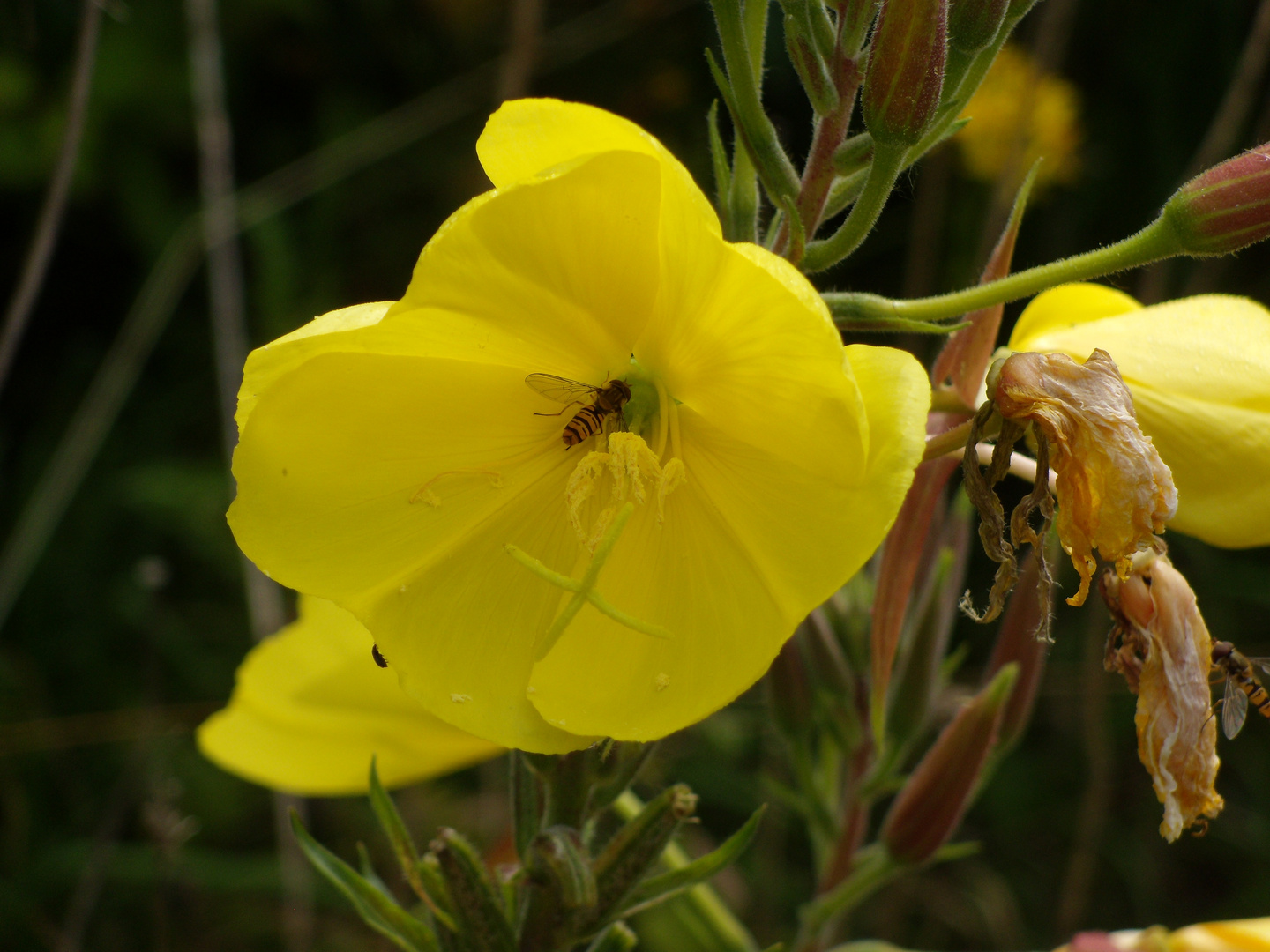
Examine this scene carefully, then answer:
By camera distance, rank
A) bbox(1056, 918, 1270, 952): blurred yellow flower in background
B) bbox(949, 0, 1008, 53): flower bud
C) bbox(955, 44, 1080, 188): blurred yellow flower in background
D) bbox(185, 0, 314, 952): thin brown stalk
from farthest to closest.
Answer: bbox(955, 44, 1080, 188): blurred yellow flower in background → bbox(185, 0, 314, 952): thin brown stalk → bbox(1056, 918, 1270, 952): blurred yellow flower in background → bbox(949, 0, 1008, 53): flower bud

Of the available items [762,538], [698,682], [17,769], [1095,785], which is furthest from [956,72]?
[17,769]

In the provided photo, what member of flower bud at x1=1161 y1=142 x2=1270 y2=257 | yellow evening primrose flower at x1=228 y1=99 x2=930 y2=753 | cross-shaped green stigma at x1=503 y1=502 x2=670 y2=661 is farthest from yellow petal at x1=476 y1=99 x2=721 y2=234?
flower bud at x1=1161 y1=142 x2=1270 y2=257

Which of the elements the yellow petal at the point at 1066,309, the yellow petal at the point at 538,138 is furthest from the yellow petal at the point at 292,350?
the yellow petal at the point at 1066,309

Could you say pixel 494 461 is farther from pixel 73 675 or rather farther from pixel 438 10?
pixel 438 10

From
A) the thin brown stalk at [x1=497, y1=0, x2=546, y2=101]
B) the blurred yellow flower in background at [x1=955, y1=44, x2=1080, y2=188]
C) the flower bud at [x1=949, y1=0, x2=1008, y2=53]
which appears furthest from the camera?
the blurred yellow flower in background at [x1=955, y1=44, x2=1080, y2=188]

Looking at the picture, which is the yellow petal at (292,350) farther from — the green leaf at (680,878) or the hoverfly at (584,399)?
the green leaf at (680,878)

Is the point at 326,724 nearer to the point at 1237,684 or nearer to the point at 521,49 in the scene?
the point at 1237,684

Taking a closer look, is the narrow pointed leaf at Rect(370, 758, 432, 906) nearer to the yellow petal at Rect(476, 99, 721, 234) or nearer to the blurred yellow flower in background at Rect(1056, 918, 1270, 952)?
the yellow petal at Rect(476, 99, 721, 234)

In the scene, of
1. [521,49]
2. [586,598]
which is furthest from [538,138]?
[521,49]
